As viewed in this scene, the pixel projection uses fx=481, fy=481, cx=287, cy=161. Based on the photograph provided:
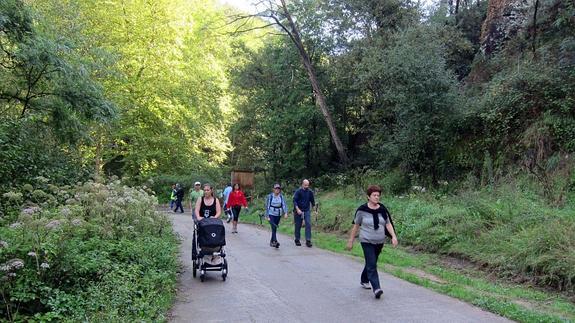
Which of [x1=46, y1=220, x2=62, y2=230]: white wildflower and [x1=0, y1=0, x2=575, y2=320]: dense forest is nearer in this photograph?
[x1=46, y1=220, x2=62, y2=230]: white wildflower

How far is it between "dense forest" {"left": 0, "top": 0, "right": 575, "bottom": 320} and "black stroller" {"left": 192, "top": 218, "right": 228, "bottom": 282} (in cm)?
74

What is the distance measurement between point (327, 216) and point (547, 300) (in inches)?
466

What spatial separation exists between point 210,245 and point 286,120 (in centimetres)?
1935

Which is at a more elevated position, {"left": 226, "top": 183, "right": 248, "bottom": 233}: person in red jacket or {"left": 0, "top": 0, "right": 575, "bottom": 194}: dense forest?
{"left": 0, "top": 0, "right": 575, "bottom": 194}: dense forest

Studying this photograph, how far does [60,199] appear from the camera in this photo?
10586mm

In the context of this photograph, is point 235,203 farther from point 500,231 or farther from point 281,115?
point 281,115

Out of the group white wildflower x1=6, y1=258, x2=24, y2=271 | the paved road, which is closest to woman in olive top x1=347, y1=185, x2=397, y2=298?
the paved road

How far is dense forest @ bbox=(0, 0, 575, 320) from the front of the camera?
9.05m

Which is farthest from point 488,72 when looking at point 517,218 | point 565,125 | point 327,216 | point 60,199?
point 60,199

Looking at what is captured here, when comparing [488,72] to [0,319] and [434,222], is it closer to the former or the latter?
[434,222]

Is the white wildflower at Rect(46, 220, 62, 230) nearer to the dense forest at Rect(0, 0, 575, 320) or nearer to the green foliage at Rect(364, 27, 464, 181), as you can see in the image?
the dense forest at Rect(0, 0, 575, 320)

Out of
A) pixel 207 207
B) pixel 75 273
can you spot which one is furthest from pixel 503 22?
pixel 75 273

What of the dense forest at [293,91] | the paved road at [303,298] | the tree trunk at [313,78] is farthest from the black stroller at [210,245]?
the tree trunk at [313,78]

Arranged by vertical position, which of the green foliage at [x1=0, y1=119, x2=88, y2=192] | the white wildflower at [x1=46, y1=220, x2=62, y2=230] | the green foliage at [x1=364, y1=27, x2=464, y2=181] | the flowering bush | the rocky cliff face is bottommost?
the flowering bush
